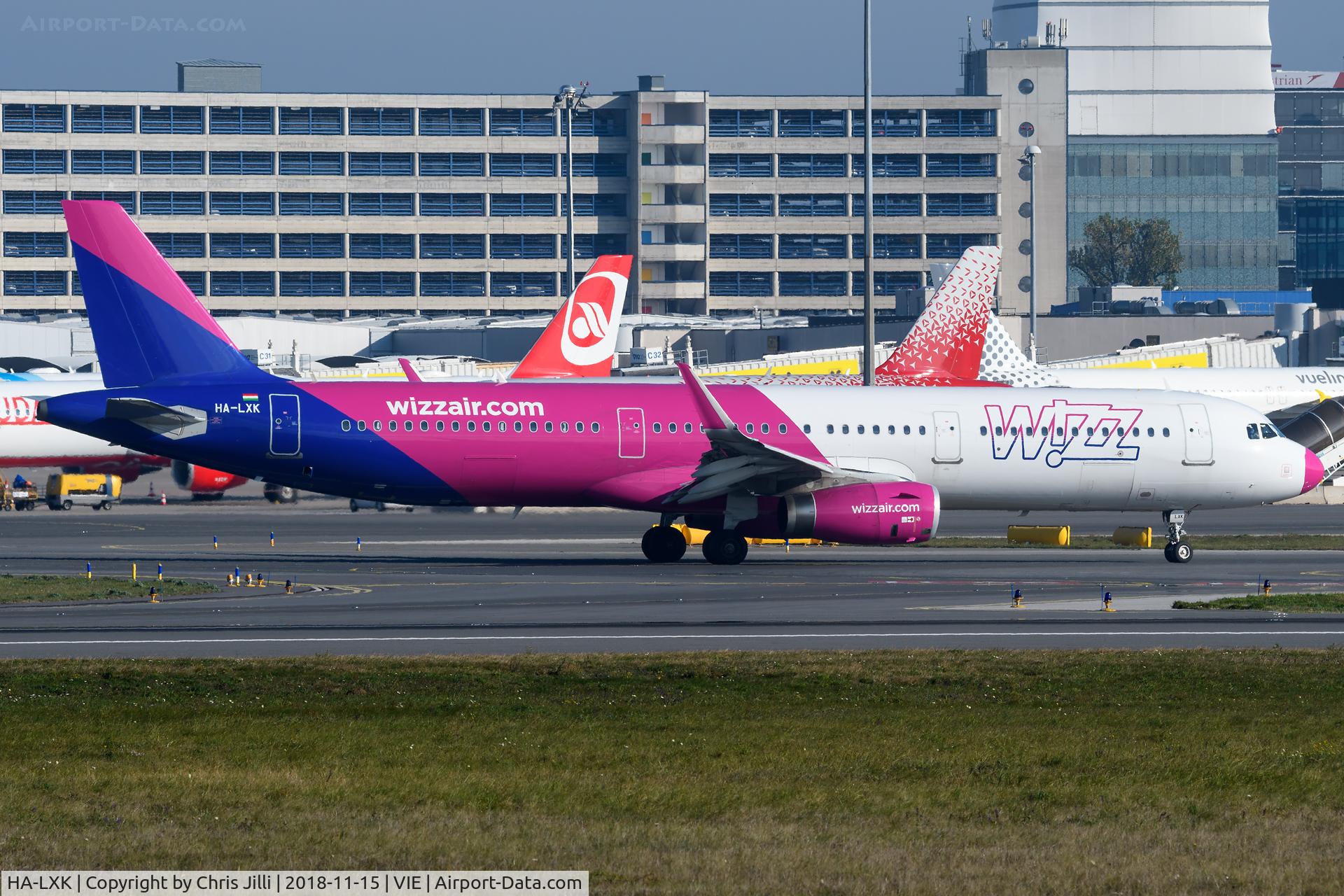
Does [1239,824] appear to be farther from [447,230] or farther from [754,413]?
[447,230]

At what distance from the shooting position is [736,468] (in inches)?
1446

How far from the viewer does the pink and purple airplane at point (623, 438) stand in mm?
36094

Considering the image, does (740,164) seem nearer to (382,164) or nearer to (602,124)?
(602,124)

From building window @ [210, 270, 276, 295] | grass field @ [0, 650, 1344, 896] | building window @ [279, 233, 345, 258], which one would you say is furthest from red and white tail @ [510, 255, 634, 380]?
building window @ [210, 270, 276, 295]

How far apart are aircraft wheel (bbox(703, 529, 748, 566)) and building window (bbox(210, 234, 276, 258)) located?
11108 centimetres

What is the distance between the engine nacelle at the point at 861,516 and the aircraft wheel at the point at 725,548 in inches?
63.0

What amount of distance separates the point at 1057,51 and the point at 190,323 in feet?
444

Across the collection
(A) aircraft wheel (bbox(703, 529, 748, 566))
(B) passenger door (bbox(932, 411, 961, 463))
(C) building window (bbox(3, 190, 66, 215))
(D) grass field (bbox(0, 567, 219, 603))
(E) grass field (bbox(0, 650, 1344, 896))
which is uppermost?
(C) building window (bbox(3, 190, 66, 215))

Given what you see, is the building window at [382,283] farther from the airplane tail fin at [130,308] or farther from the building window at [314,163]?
the airplane tail fin at [130,308]

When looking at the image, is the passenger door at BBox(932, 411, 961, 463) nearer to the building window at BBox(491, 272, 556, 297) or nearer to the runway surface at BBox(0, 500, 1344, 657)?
the runway surface at BBox(0, 500, 1344, 657)

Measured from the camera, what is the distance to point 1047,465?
39.5 meters

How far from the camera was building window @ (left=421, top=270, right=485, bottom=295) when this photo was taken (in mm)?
145375

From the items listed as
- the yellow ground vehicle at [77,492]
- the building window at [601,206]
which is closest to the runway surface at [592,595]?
the yellow ground vehicle at [77,492]

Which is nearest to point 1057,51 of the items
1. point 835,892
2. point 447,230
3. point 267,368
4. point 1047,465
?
point 447,230
